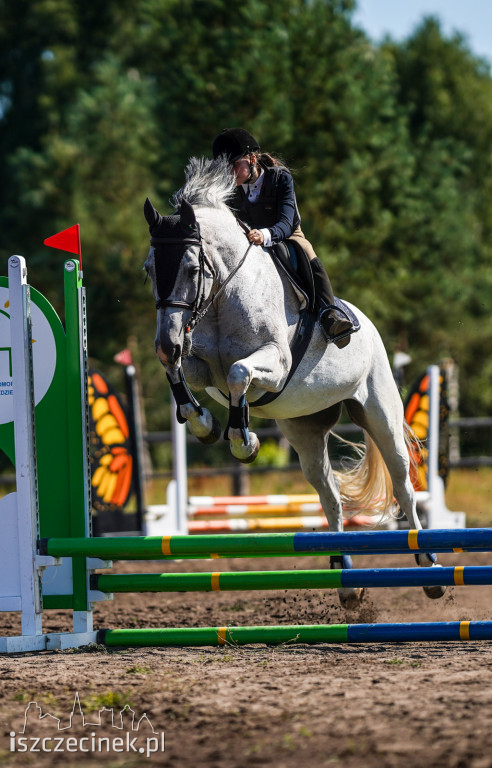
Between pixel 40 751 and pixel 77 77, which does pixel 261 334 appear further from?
pixel 77 77

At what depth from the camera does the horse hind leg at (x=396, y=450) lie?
15.9ft

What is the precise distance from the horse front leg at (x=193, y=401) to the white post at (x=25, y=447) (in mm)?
683

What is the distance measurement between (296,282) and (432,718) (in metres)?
2.31

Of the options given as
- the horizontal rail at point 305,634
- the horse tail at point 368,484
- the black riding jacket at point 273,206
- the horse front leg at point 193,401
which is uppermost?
the black riding jacket at point 273,206

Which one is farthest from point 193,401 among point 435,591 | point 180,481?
point 180,481

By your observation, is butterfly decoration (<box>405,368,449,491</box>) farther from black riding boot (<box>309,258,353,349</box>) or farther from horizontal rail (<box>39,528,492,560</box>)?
horizontal rail (<box>39,528,492,560</box>)

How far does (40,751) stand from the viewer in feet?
8.27

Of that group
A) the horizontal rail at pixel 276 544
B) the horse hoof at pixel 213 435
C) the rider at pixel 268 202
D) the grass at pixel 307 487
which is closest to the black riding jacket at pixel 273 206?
the rider at pixel 268 202

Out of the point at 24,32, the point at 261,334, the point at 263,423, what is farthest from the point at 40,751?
the point at 24,32

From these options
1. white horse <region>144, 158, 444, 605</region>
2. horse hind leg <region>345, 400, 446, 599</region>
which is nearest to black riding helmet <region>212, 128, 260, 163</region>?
white horse <region>144, 158, 444, 605</region>

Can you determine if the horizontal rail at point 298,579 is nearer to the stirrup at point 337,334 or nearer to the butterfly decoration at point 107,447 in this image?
the stirrup at point 337,334

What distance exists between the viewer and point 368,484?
5.18 meters

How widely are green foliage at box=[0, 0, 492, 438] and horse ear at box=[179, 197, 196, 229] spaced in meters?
6.35

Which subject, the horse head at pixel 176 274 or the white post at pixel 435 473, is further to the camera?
the white post at pixel 435 473
